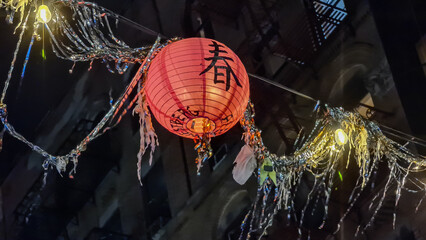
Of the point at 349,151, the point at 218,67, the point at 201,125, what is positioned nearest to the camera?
the point at 218,67

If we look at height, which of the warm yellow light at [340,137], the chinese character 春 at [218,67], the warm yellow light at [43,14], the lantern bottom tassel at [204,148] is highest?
the warm yellow light at [340,137]

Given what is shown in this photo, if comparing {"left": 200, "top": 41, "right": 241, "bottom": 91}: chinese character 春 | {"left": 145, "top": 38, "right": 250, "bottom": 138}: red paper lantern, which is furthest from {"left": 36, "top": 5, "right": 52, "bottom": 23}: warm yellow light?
{"left": 200, "top": 41, "right": 241, "bottom": 91}: chinese character 春

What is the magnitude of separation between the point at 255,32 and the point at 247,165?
255 inches

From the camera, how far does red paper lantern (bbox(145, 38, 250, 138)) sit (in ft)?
23.6

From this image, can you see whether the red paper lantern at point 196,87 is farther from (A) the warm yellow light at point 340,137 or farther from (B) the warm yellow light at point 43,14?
(A) the warm yellow light at point 340,137

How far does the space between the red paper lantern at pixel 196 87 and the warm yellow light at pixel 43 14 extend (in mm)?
1390

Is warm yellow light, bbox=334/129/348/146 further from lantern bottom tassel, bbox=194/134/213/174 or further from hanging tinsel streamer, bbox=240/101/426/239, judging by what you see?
lantern bottom tassel, bbox=194/134/213/174

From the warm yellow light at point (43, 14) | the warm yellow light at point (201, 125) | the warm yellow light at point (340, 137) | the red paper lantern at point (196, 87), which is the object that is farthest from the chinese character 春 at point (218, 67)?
the warm yellow light at point (340, 137)

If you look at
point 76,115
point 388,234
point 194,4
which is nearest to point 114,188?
point 76,115

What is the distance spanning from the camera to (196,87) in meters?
7.15

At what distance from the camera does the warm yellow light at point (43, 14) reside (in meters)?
7.61

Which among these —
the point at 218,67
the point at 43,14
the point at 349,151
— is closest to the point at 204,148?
the point at 218,67

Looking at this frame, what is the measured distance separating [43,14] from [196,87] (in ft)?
6.97

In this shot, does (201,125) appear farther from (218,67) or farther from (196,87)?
(218,67)
